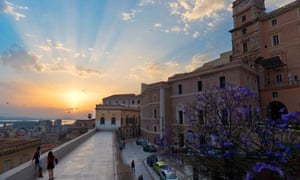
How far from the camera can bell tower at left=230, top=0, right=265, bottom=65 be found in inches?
896

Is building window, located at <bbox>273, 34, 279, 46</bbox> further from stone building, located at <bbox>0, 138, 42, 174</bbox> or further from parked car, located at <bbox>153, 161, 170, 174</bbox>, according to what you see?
stone building, located at <bbox>0, 138, 42, 174</bbox>

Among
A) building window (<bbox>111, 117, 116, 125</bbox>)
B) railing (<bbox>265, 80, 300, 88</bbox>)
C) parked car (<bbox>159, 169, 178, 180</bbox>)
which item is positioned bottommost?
parked car (<bbox>159, 169, 178, 180</bbox>)

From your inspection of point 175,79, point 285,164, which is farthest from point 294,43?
point 285,164

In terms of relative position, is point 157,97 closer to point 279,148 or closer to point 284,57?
point 284,57

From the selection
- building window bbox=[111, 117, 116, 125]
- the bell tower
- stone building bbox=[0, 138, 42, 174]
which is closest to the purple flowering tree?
stone building bbox=[0, 138, 42, 174]

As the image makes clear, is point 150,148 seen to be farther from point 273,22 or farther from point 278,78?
point 273,22

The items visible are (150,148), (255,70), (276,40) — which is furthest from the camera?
(150,148)

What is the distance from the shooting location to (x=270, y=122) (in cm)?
448

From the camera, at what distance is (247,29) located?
23875mm

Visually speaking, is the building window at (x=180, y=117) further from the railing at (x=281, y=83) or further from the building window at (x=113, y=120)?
the building window at (x=113, y=120)

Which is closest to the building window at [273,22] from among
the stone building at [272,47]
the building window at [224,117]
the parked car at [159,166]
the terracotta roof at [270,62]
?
the stone building at [272,47]

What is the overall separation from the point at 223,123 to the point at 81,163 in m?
7.04

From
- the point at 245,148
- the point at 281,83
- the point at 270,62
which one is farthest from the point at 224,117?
the point at 270,62

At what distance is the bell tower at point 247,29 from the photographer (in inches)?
896
